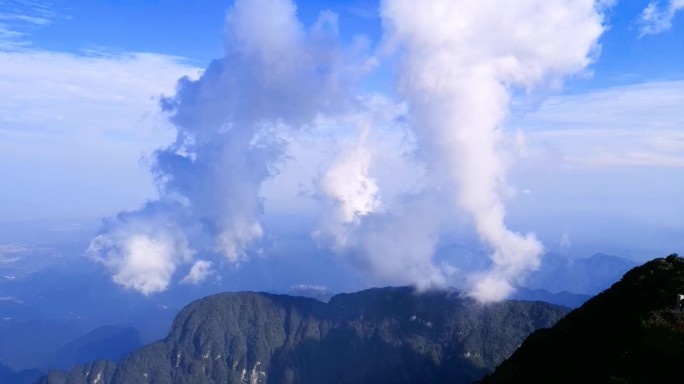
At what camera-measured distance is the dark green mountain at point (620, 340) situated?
41.1 meters

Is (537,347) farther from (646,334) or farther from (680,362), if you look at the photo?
(680,362)

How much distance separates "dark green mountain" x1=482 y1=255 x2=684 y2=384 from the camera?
41094mm

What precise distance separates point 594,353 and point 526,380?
7.93m

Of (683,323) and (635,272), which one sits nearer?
(683,323)

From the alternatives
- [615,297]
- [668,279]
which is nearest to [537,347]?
[615,297]

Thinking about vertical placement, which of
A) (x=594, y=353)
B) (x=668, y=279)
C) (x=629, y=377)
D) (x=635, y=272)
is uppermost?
(x=635, y=272)

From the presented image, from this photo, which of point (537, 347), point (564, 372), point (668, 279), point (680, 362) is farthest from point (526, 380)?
point (668, 279)

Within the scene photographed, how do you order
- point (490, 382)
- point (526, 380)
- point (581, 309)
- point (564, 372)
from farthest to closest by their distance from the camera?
point (581, 309) < point (490, 382) < point (526, 380) < point (564, 372)

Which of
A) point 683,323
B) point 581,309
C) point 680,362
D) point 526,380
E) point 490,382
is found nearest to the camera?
point 680,362

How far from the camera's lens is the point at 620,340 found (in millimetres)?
47125

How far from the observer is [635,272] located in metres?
68.5

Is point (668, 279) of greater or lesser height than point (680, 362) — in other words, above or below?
above

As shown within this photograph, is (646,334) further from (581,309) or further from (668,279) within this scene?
(581,309)

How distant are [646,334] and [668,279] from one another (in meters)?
15.1
